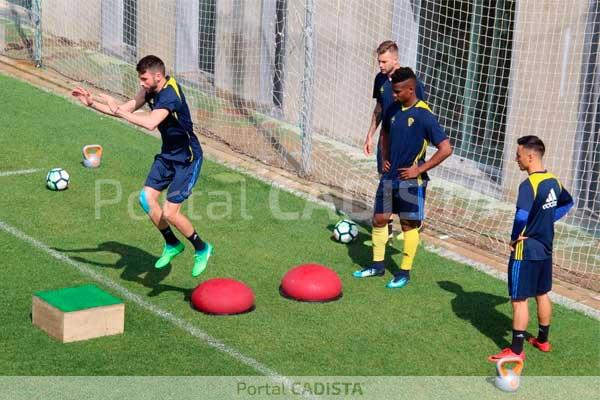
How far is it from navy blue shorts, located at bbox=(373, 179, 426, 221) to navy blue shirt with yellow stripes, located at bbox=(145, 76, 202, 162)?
1973mm

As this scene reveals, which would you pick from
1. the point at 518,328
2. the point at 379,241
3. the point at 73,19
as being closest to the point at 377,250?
the point at 379,241

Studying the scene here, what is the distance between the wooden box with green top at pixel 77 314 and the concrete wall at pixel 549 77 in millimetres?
6383

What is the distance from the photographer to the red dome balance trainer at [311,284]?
1003 centimetres

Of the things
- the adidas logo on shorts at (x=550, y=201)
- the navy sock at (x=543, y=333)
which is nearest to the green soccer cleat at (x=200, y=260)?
the navy sock at (x=543, y=333)

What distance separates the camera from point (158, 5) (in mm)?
19109

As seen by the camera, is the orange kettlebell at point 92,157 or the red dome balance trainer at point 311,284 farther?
the orange kettlebell at point 92,157

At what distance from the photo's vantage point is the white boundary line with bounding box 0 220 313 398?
8635mm

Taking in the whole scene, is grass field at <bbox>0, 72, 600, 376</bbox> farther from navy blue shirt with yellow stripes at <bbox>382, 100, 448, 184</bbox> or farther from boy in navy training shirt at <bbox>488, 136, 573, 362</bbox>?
navy blue shirt with yellow stripes at <bbox>382, 100, 448, 184</bbox>

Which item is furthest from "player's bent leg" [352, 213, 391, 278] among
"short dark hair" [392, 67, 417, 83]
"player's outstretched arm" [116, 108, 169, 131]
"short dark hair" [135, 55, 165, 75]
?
"short dark hair" [135, 55, 165, 75]

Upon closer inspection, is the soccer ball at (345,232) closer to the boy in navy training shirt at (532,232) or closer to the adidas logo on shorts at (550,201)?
the boy in navy training shirt at (532,232)

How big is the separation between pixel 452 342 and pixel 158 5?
11585mm

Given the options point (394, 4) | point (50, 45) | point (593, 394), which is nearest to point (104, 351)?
point (593, 394)

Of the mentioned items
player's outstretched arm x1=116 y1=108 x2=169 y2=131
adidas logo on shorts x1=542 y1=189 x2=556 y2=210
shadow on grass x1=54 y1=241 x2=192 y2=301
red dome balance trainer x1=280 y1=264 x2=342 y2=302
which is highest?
player's outstretched arm x1=116 y1=108 x2=169 y2=131

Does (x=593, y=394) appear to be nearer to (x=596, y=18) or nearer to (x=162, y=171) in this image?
(x=162, y=171)
